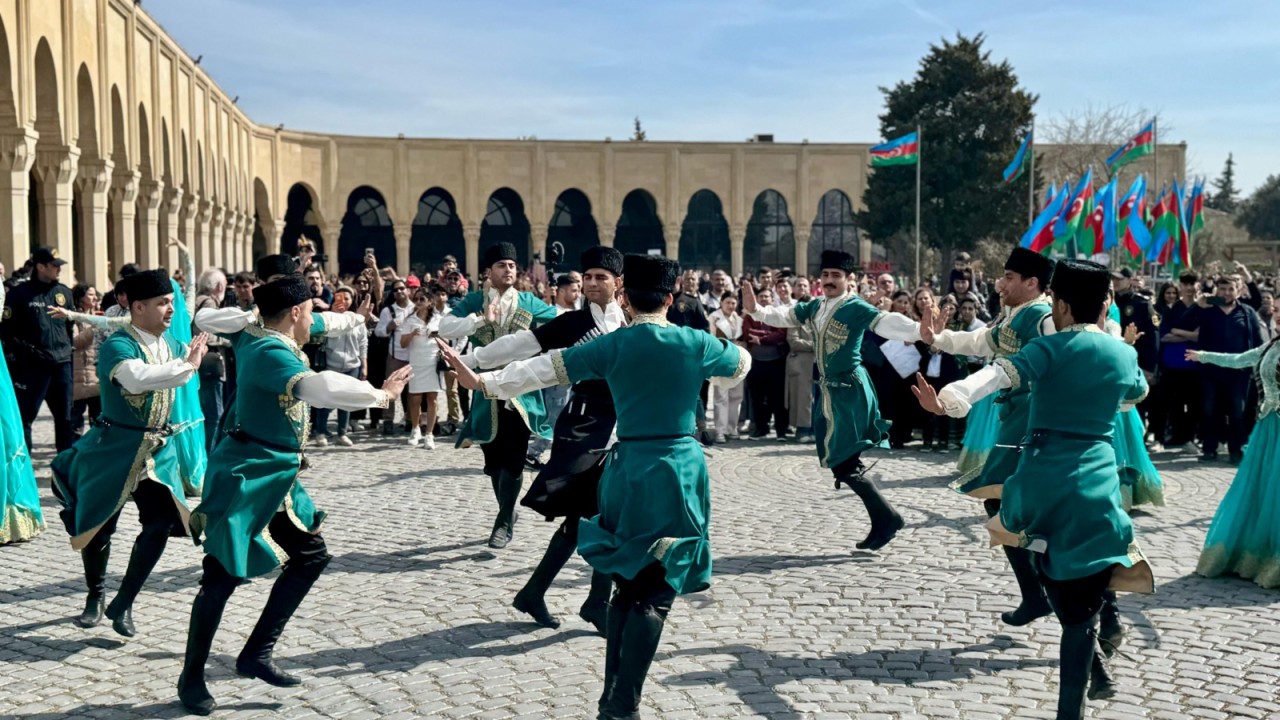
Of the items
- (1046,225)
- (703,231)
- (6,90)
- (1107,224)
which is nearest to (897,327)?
(6,90)

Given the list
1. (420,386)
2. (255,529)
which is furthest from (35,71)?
(255,529)

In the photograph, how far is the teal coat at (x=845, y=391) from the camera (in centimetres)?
857

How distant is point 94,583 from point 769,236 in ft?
150

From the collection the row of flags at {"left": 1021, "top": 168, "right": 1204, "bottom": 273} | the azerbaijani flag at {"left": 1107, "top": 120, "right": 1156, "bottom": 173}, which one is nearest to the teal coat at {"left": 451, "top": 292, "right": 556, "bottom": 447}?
the row of flags at {"left": 1021, "top": 168, "right": 1204, "bottom": 273}

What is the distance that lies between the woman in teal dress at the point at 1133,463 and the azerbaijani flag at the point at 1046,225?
734 inches

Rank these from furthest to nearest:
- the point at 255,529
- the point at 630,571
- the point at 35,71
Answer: the point at 35,71
the point at 255,529
the point at 630,571

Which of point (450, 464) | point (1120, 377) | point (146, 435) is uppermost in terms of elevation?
point (1120, 377)

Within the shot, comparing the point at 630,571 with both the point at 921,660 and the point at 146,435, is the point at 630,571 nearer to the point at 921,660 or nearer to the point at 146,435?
the point at 921,660

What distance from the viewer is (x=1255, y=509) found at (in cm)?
791

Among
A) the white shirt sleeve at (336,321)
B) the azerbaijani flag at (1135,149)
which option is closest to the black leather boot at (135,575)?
the white shirt sleeve at (336,321)

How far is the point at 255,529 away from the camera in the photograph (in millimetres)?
5336

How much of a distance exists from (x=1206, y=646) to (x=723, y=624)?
2452mm

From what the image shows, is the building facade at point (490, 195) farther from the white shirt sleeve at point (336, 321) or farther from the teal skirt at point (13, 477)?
the white shirt sleeve at point (336, 321)

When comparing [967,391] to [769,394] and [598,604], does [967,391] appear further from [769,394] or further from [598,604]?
[769,394]
